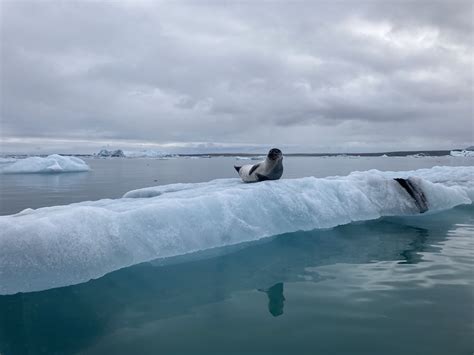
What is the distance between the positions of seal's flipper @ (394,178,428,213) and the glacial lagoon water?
400 cm

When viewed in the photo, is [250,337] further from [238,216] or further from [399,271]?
[238,216]

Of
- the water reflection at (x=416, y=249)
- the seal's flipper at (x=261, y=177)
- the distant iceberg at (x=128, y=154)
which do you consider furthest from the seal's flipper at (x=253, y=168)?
the distant iceberg at (x=128, y=154)

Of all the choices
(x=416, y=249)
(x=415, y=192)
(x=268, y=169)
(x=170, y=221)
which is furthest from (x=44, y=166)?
(x=416, y=249)

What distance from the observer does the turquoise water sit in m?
3.78

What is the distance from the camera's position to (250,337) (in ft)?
12.8

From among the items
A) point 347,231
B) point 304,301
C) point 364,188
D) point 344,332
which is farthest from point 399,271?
point 364,188

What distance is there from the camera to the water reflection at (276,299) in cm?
452

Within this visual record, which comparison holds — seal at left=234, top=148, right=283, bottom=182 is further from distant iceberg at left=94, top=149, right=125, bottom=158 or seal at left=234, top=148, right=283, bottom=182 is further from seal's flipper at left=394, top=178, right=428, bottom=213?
distant iceberg at left=94, top=149, right=125, bottom=158

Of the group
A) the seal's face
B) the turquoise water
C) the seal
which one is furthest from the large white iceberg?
the seal's face

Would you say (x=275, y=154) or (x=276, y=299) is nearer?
(x=276, y=299)

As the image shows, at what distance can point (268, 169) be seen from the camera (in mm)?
10070

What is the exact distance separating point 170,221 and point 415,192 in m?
8.11

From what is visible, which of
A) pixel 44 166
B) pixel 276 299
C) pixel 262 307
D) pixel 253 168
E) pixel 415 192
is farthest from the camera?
pixel 44 166

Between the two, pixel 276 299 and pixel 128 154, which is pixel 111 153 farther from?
pixel 276 299
